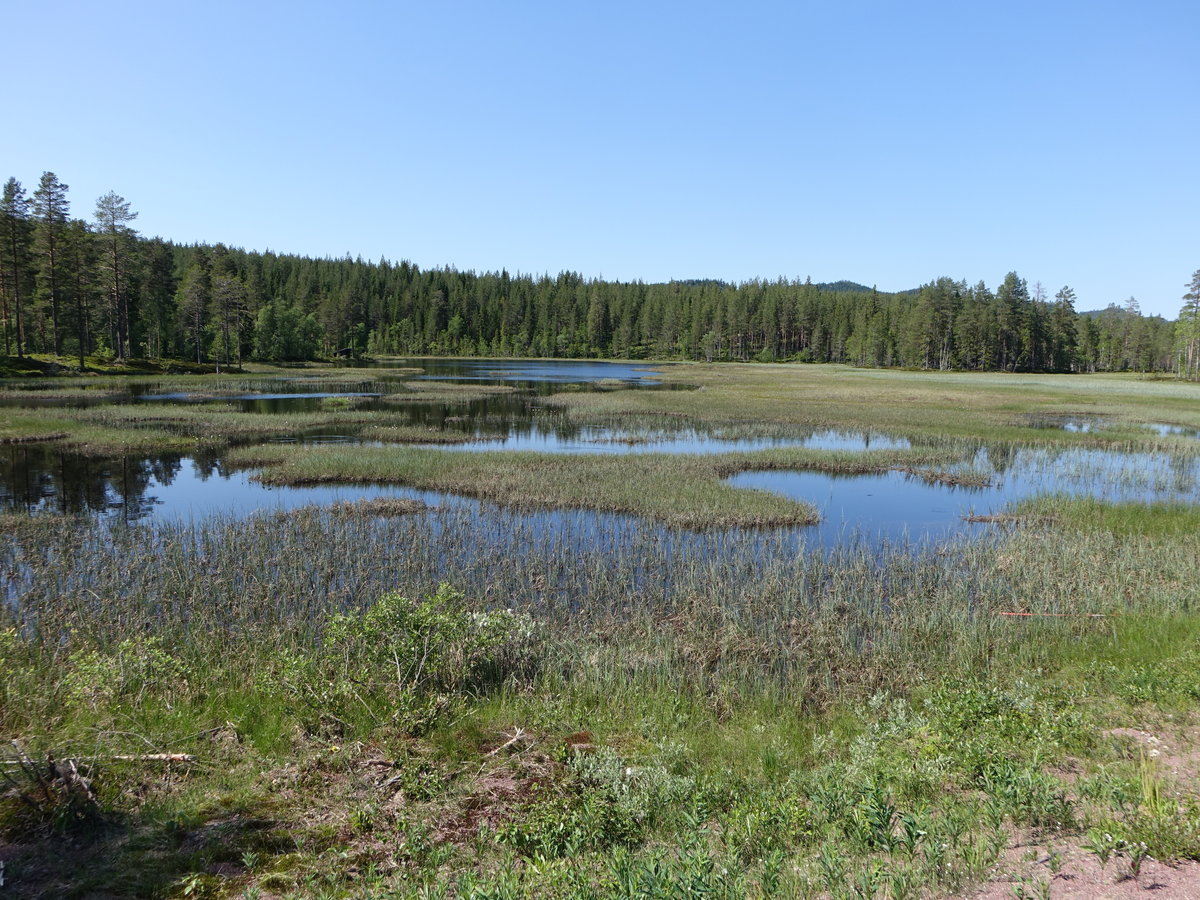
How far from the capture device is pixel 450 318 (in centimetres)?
18888

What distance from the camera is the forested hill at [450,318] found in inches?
2959

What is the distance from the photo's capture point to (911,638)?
1212 centimetres

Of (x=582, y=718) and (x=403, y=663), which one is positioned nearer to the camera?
(x=582, y=718)

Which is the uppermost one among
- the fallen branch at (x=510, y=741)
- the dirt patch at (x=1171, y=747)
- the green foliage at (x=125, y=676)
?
the dirt patch at (x=1171, y=747)

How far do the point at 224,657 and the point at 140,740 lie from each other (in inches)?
118

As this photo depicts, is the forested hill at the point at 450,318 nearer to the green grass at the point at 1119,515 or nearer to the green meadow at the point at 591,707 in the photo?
the green meadow at the point at 591,707

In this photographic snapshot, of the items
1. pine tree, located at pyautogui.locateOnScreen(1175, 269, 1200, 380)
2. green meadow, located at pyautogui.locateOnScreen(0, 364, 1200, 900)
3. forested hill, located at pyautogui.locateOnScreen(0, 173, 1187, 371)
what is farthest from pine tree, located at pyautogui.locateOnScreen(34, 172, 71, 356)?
pine tree, located at pyautogui.locateOnScreen(1175, 269, 1200, 380)

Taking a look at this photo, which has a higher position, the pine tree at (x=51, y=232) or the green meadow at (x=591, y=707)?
the pine tree at (x=51, y=232)

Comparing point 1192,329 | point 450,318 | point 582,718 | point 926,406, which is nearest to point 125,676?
point 582,718

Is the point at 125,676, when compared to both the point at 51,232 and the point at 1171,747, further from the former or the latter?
the point at 51,232

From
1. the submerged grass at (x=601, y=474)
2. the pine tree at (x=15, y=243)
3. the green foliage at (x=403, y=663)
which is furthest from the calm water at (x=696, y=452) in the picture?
the pine tree at (x=15, y=243)

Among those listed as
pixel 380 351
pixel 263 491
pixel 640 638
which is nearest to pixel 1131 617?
pixel 640 638

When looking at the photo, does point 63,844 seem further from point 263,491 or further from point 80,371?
point 80,371

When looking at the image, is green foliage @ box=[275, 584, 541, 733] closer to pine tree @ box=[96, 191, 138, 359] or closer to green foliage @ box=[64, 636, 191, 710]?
green foliage @ box=[64, 636, 191, 710]
